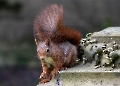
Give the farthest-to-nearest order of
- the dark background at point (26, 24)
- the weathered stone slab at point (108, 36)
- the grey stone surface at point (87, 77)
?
the dark background at point (26, 24), the weathered stone slab at point (108, 36), the grey stone surface at point (87, 77)

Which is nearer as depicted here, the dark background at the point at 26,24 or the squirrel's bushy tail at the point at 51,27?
the squirrel's bushy tail at the point at 51,27

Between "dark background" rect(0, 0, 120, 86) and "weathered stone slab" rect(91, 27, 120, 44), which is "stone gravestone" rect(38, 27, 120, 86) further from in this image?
"dark background" rect(0, 0, 120, 86)

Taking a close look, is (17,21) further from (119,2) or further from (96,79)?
(96,79)

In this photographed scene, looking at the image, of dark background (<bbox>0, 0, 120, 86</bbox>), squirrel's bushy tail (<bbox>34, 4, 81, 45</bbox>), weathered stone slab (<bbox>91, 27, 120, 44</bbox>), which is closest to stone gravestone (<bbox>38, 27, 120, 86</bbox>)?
weathered stone slab (<bbox>91, 27, 120, 44</bbox>)

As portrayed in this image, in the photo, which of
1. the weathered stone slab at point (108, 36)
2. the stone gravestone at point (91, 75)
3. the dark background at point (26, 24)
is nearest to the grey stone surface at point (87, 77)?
the stone gravestone at point (91, 75)

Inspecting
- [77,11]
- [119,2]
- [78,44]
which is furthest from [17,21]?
[78,44]

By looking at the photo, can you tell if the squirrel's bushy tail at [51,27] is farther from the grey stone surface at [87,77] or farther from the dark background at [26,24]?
the dark background at [26,24]
